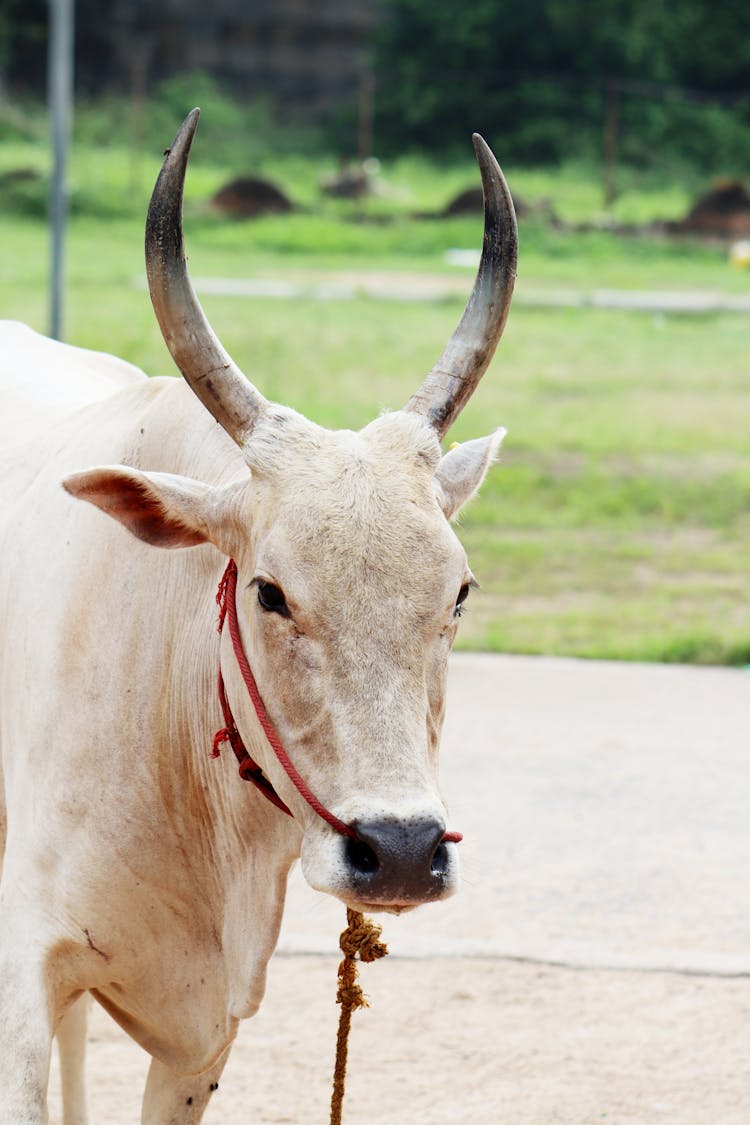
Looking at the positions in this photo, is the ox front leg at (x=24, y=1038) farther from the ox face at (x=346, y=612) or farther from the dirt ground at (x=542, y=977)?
the dirt ground at (x=542, y=977)

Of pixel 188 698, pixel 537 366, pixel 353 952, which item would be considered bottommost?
pixel 353 952

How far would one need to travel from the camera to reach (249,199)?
2284 centimetres

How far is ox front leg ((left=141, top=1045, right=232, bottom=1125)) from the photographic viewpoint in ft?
10.7

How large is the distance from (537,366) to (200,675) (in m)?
12.3

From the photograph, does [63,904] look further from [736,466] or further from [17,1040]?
[736,466]

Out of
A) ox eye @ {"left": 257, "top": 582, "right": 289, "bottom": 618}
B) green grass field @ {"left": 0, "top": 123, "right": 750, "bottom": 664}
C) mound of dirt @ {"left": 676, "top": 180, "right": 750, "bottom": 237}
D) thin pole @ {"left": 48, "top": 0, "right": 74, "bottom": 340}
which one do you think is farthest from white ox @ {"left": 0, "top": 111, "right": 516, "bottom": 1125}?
mound of dirt @ {"left": 676, "top": 180, "right": 750, "bottom": 237}

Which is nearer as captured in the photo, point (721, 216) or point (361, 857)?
point (361, 857)

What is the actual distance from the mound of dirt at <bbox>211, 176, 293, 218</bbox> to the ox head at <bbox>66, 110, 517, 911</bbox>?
66.6ft

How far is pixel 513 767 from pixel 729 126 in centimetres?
2294

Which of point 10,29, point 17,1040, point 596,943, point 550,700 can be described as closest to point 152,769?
point 17,1040

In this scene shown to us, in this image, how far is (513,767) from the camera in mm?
6086

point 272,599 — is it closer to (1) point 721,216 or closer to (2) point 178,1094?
(2) point 178,1094

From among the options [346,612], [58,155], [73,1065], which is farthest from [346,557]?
[58,155]

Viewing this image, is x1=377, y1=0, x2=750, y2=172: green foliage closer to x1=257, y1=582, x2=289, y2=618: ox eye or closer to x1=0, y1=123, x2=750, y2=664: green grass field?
x1=0, y1=123, x2=750, y2=664: green grass field
